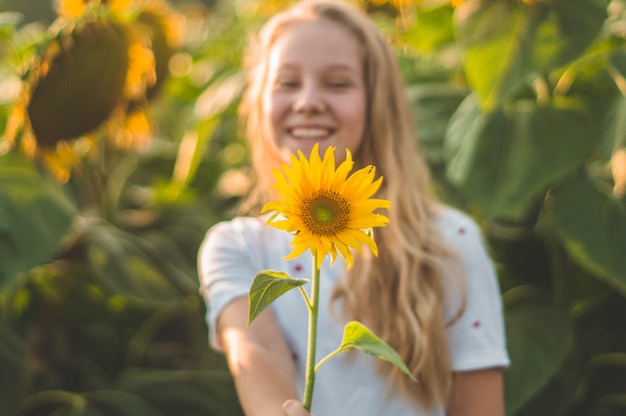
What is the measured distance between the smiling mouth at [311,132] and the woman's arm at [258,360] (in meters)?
0.20

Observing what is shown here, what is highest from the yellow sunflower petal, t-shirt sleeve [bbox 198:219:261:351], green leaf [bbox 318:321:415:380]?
the yellow sunflower petal

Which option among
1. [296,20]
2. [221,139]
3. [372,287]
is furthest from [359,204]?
[221,139]

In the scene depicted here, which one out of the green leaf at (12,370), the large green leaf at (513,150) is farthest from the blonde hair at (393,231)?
the green leaf at (12,370)

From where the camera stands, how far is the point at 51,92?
142 cm

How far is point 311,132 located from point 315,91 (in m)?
0.05

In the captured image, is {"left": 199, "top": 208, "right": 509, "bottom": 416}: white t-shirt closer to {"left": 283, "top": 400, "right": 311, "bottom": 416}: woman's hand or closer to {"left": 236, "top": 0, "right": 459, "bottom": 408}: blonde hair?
{"left": 236, "top": 0, "right": 459, "bottom": 408}: blonde hair

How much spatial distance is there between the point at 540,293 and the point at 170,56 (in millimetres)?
839

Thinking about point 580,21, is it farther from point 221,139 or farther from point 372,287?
point 221,139

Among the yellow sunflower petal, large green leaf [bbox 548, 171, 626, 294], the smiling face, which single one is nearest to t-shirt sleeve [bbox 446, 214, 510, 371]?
the smiling face

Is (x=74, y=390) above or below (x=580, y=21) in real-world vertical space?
below

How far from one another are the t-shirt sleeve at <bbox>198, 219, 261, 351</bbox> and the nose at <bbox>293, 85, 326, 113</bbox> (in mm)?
199

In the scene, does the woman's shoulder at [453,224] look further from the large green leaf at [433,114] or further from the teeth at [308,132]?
the large green leaf at [433,114]

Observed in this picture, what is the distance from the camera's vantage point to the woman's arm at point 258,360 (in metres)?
0.95

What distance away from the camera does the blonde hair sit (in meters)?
1.05
